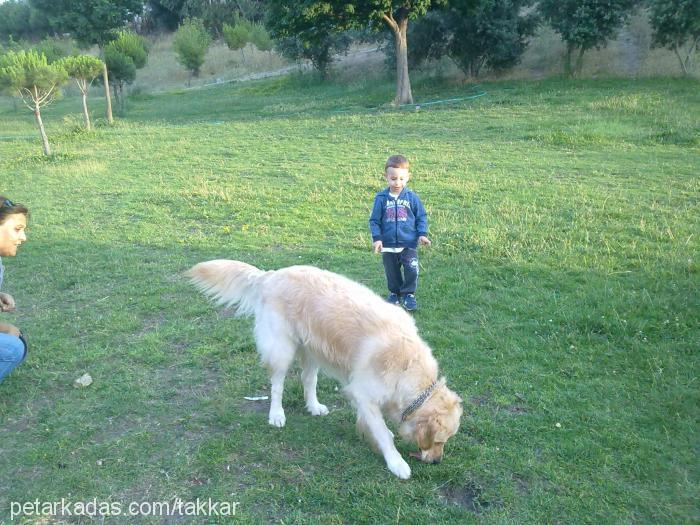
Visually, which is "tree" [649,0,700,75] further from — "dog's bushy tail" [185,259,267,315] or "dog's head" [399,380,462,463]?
"dog's head" [399,380,462,463]

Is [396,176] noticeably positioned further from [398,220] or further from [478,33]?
[478,33]

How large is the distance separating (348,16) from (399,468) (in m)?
21.6

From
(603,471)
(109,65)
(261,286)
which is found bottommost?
(603,471)

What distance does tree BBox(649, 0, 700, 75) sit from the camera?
20484mm

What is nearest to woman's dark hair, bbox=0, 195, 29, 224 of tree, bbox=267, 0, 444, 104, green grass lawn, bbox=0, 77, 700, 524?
green grass lawn, bbox=0, 77, 700, 524

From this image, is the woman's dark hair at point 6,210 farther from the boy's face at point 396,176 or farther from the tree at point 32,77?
the tree at point 32,77

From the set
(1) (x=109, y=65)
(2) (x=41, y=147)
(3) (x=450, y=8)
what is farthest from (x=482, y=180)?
(1) (x=109, y=65)

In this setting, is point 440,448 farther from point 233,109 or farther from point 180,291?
point 233,109

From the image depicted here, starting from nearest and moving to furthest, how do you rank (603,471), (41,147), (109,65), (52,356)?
(603,471), (52,356), (41,147), (109,65)

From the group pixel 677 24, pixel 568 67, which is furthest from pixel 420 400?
pixel 568 67

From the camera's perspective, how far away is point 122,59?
2759 centimetres

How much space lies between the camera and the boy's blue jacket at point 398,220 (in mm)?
5594

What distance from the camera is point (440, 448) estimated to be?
3418 mm

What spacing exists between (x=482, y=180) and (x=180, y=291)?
6.52 meters
